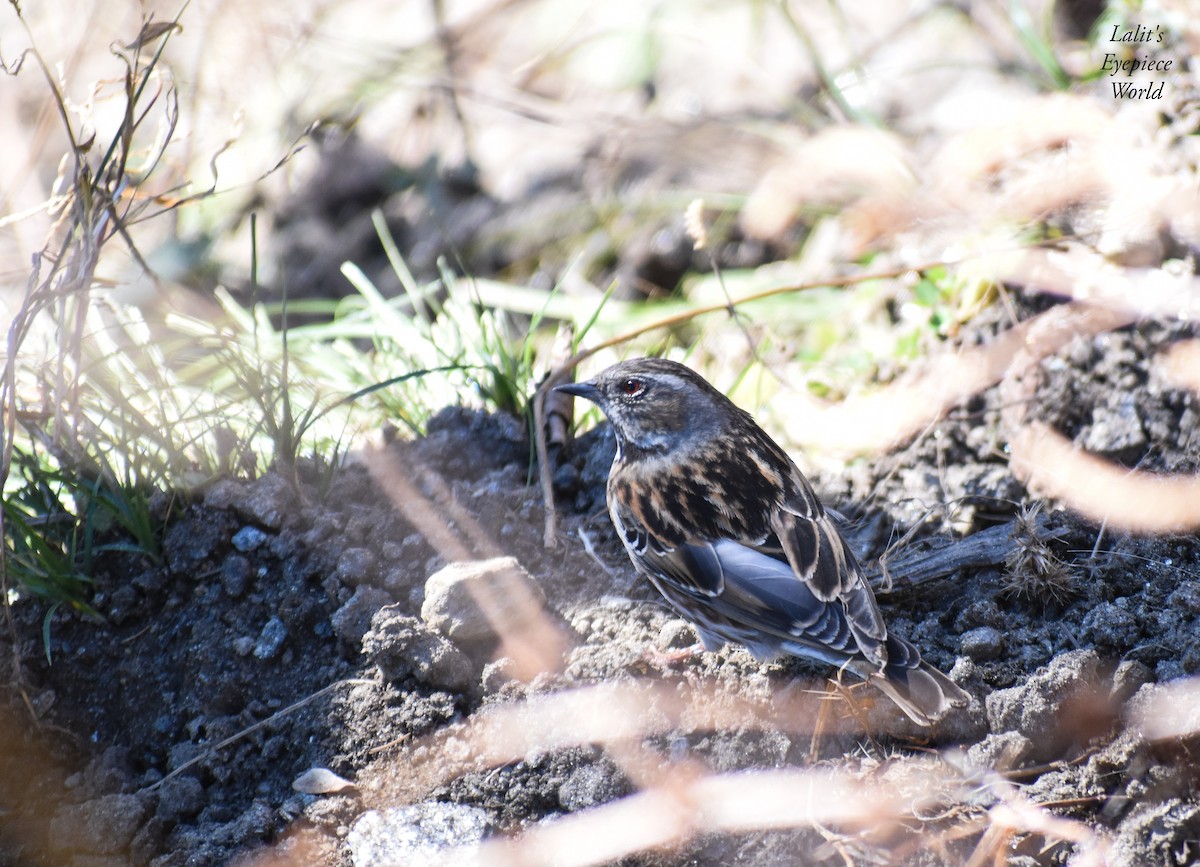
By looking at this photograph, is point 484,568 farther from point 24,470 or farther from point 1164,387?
point 1164,387

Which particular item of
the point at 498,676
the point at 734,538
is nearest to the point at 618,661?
the point at 498,676

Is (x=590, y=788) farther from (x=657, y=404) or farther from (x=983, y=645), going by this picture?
(x=657, y=404)

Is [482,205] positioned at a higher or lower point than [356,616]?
higher

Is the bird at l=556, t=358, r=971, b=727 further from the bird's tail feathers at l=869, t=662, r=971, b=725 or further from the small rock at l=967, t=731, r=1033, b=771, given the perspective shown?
the small rock at l=967, t=731, r=1033, b=771

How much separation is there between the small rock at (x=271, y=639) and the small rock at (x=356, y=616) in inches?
7.9

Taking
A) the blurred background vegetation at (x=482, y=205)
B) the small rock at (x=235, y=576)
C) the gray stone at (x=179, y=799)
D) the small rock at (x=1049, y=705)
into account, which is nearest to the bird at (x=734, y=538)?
the small rock at (x=1049, y=705)

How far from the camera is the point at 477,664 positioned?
3949 millimetres

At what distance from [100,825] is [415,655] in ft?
3.62

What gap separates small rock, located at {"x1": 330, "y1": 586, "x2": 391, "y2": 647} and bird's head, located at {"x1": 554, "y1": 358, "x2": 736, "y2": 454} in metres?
1.15

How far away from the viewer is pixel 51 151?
8.98 m

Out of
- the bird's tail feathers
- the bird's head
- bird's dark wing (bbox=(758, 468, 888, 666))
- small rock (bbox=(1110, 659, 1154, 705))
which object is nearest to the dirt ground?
small rock (bbox=(1110, 659, 1154, 705))

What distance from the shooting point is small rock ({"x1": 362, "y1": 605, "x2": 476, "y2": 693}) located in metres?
3.79

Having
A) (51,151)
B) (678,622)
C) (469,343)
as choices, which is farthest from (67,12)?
(678,622)

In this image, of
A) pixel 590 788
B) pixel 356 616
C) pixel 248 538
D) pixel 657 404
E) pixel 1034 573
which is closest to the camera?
pixel 590 788
